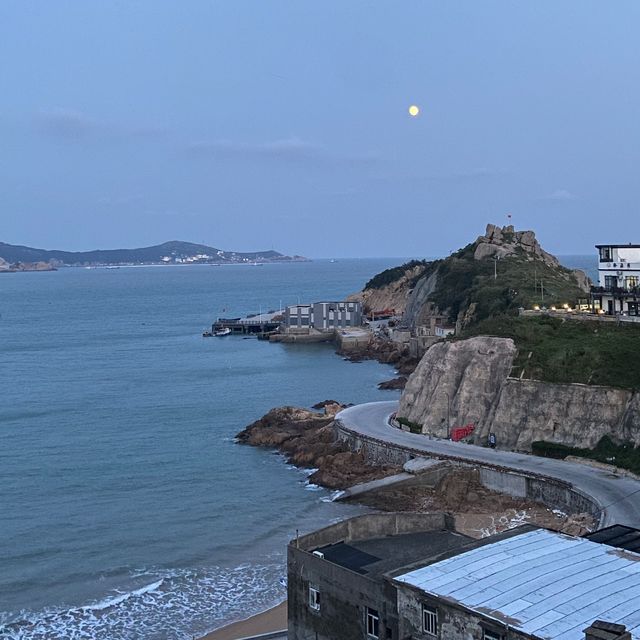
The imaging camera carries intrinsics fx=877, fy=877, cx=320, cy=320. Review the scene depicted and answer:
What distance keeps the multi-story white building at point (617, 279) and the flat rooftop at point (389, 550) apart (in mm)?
37092

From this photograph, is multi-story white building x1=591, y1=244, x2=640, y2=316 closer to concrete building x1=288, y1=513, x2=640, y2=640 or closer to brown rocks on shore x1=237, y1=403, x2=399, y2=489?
brown rocks on shore x1=237, y1=403, x2=399, y2=489

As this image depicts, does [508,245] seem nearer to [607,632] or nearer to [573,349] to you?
[573,349]

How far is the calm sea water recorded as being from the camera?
32.0 metres

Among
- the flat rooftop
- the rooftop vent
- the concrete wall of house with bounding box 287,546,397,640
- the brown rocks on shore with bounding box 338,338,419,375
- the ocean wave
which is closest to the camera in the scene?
the rooftop vent

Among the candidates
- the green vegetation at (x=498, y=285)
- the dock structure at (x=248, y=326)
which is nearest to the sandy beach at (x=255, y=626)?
the green vegetation at (x=498, y=285)

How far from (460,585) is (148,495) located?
96.1 ft

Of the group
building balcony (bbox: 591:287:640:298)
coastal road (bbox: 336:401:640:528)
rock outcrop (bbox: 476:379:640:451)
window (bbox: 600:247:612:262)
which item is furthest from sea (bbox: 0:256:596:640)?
window (bbox: 600:247:612:262)

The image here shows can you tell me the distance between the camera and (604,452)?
4159 cm

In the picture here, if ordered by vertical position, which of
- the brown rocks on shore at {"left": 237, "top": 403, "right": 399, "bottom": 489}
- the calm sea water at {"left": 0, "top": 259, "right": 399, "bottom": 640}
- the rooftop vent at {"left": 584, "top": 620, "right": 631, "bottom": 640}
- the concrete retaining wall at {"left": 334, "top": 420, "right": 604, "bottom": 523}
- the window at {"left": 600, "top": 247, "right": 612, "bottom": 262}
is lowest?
the calm sea water at {"left": 0, "top": 259, "right": 399, "bottom": 640}

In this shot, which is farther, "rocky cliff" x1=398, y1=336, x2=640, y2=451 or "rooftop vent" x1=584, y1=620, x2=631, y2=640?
"rocky cliff" x1=398, y1=336, x2=640, y2=451

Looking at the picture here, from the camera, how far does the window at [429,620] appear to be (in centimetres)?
1766

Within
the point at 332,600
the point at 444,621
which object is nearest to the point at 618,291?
the point at 332,600

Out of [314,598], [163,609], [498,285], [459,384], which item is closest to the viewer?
[314,598]

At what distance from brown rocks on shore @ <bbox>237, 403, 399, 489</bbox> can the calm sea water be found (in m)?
1.18
